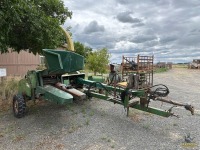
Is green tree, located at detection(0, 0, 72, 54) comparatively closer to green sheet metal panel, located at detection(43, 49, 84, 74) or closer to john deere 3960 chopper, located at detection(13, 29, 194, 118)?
john deere 3960 chopper, located at detection(13, 29, 194, 118)

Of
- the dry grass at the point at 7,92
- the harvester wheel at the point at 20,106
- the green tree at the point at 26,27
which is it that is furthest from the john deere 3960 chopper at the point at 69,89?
the green tree at the point at 26,27

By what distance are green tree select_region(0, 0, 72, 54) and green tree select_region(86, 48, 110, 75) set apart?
9369mm

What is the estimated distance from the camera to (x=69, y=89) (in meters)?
7.65

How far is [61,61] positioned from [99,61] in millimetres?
15083

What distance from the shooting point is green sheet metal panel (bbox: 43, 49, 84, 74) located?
23.0ft

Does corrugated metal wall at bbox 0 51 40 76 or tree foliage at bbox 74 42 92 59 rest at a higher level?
tree foliage at bbox 74 42 92 59

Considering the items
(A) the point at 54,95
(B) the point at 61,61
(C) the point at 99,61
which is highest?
(B) the point at 61,61

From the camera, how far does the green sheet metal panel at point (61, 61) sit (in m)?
7.01

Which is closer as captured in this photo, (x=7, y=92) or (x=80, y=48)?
(x=7, y=92)

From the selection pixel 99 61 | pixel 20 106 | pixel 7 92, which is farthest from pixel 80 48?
pixel 20 106

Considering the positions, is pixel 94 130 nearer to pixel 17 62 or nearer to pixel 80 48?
pixel 17 62

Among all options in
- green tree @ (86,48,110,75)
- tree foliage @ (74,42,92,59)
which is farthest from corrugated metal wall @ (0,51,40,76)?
tree foliage @ (74,42,92,59)

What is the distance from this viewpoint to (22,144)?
591cm

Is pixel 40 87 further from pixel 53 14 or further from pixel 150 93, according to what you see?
pixel 53 14
